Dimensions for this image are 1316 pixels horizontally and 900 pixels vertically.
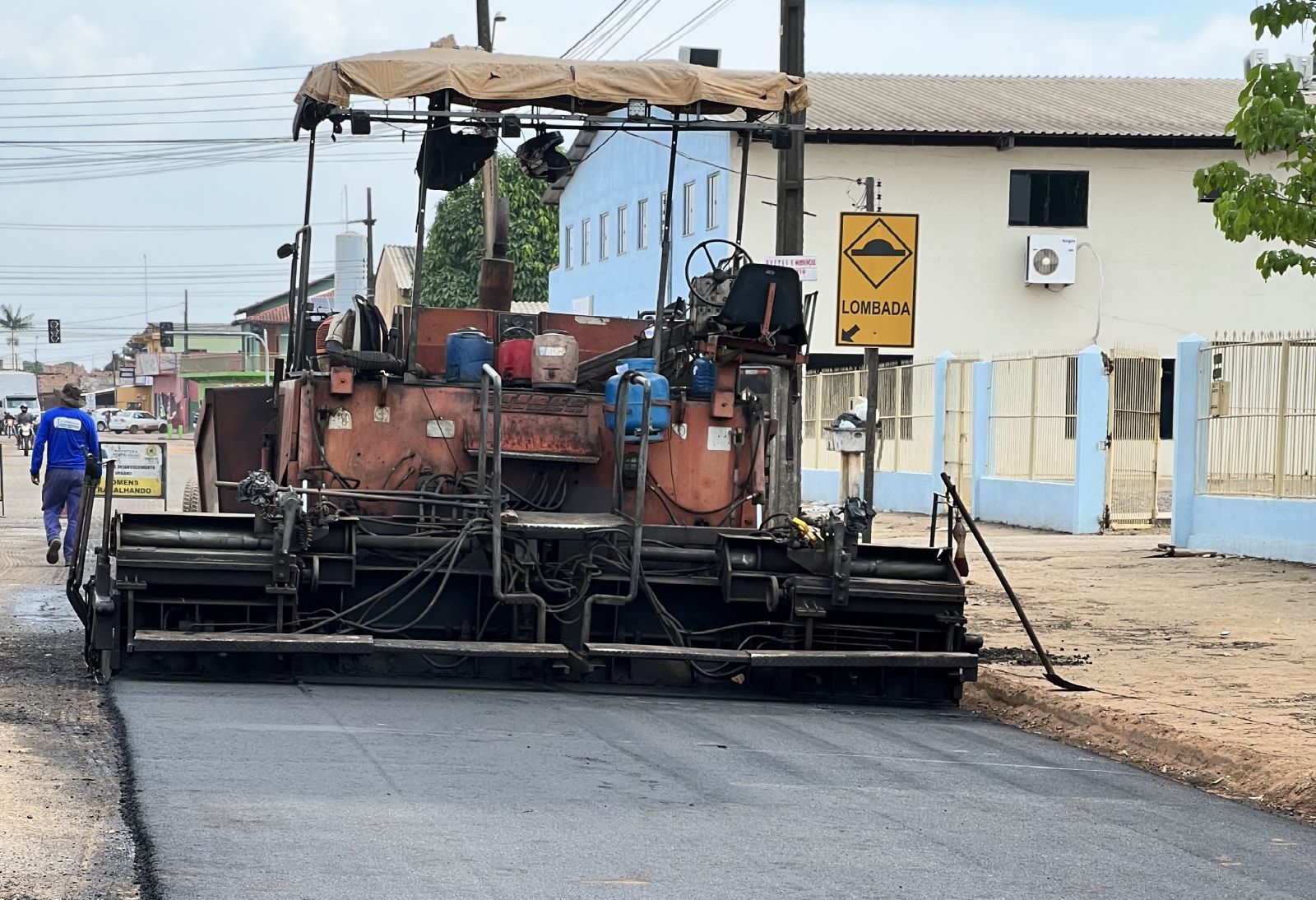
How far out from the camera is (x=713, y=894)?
215 inches

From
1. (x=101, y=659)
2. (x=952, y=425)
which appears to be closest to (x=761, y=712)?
(x=101, y=659)

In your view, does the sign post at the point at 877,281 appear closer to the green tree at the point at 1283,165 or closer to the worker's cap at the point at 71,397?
the green tree at the point at 1283,165

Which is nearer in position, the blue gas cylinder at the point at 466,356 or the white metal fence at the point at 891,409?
the blue gas cylinder at the point at 466,356

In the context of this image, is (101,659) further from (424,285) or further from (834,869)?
(834,869)

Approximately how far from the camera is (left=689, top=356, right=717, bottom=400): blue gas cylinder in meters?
10.6

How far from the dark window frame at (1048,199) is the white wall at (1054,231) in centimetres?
13

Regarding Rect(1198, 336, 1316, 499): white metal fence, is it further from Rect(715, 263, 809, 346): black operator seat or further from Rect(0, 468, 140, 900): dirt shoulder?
Rect(0, 468, 140, 900): dirt shoulder

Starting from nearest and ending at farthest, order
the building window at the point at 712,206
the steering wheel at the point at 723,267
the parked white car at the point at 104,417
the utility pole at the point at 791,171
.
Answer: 1. the steering wheel at the point at 723,267
2. the utility pole at the point at 791,171
3. the building window at the point at 712,206
4. the parked white car at the point at 104,417

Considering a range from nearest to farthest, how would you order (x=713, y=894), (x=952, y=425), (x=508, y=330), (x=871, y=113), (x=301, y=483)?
(x=713, y=894), (x=301, y=483), (x=508, y=330), (x=952, y=425), (x=871, y=113)

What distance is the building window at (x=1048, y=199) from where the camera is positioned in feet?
121

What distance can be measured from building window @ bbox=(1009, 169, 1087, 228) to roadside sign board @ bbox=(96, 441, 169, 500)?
20.6 m

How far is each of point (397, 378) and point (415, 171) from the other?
1157 millimetres

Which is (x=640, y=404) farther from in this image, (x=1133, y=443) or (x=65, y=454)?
(x=1133, y=443)

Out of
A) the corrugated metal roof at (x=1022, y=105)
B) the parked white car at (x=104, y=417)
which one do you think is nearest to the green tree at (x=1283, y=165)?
the corrugated metal roof at (x=1022, y=105)
